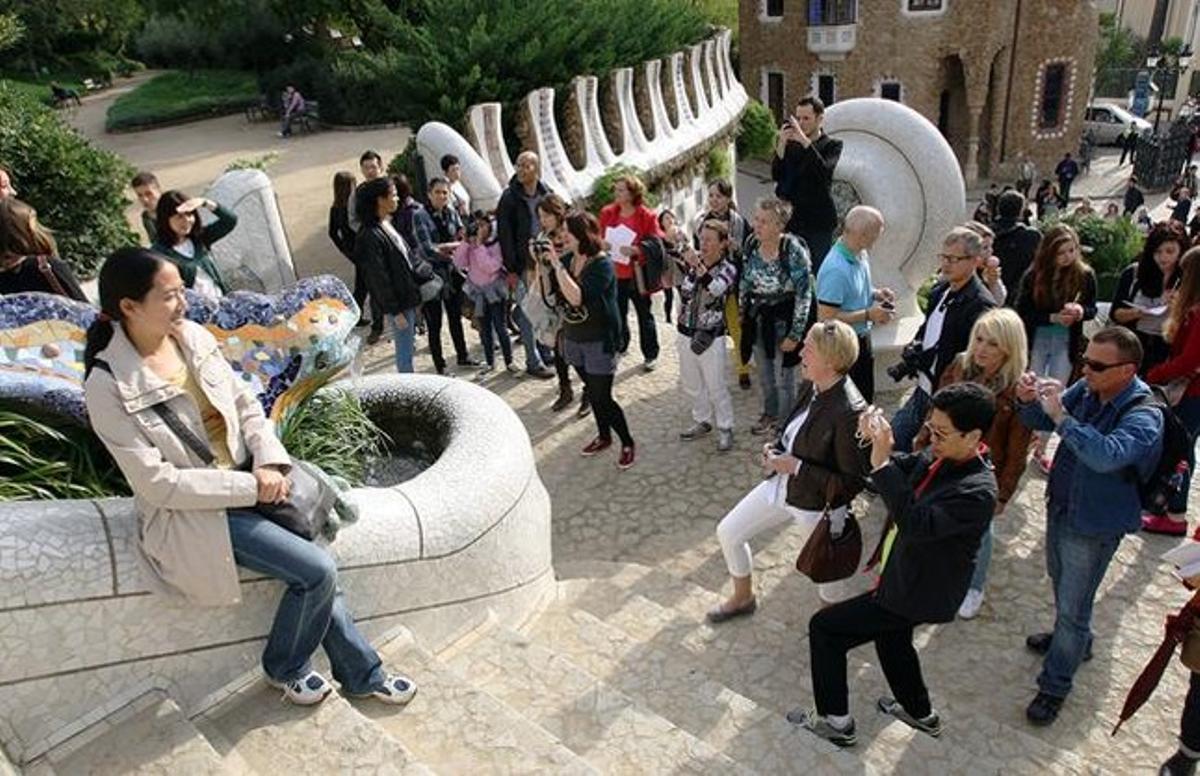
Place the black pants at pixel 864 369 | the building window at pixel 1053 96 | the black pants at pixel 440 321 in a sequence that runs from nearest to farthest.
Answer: the black pants at pixel 864 369
the black pants at pixel 440 321
the building window at pixel 1053 96

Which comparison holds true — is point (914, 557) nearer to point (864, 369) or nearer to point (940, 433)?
point (940, 433)

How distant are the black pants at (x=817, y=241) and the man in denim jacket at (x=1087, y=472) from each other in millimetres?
3143

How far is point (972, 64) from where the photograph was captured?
28094mm

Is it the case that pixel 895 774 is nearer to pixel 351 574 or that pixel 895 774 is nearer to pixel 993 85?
pixel 351 574

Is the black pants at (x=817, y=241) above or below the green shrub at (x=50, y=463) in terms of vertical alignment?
below

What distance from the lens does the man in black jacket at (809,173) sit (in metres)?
6.82

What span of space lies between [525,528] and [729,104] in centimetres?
1754

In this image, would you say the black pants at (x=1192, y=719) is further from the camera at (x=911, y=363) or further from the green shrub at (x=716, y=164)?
the green shrub at (x=716, y=164)

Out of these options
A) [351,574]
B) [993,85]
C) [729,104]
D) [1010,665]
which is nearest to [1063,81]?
[993,85]

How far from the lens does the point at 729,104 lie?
20203 mm

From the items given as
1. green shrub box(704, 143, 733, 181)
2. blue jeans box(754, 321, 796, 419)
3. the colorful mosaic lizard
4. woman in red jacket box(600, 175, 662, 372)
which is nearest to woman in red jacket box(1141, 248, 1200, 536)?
blue jeans box(754, 321, 796, 419)

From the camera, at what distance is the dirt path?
521 inches

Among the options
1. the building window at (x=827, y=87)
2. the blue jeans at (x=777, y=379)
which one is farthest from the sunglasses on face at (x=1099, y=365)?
the building window at (x=827, y=87)

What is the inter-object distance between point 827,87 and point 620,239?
25.7 m
